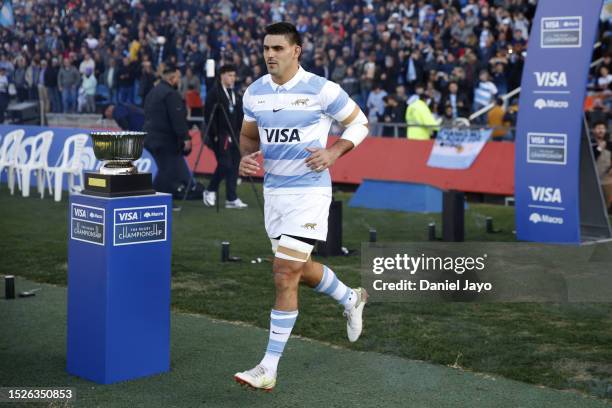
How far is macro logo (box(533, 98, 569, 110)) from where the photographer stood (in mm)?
12219

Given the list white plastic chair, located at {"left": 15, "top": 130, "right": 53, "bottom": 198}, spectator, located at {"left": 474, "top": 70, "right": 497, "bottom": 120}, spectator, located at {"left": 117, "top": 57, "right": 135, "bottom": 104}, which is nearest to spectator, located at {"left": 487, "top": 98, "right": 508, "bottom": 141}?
spectator, located at {"left": 474, "top": 70, "right": 497, "bottom": 120}

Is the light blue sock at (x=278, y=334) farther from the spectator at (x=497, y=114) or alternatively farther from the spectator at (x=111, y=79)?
the spectator at (x=111, y=79)

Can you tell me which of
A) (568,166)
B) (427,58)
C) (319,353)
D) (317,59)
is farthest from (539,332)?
(317,59)

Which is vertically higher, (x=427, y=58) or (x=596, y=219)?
(x=427, y=58)

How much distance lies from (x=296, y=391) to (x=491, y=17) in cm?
1760

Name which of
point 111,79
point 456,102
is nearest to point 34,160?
point 456,102

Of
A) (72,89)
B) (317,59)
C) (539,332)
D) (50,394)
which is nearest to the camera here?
(50,394)

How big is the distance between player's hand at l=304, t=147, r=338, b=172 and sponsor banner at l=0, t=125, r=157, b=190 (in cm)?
1124

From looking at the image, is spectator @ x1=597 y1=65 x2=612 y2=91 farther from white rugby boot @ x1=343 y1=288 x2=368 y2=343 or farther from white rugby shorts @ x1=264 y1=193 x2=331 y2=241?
white rugby shorts @ x1=264 y1=193 x2=331 y2=241

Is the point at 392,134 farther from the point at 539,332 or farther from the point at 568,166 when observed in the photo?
the point at 539,332

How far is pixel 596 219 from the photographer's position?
41.9 ft

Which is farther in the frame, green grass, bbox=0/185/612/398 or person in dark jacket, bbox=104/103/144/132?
person in dark jacket, bbox=104/103/144/132

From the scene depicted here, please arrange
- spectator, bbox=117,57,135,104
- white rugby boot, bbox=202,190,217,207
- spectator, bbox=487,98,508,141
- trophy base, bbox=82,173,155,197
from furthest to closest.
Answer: spectator, bbox=117,57,135,104, spectator, bbox=487,98,508,141, white rugby boot, bbox=202,190,217,207, trophy base, bbox=82,173,155,197

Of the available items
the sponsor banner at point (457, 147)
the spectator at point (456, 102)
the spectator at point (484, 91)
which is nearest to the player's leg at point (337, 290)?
the sponsor banner at point (457, 147)
